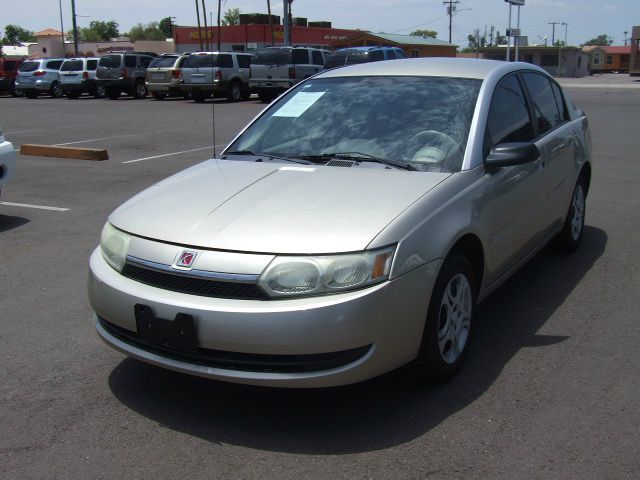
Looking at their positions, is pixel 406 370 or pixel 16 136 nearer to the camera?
pixel 406 370

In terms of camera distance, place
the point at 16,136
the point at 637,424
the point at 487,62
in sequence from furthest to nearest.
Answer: the point at 16,136 → the point at 487,62 → the point at 637,424

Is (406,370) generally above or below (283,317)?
below

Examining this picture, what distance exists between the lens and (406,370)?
3693 mm

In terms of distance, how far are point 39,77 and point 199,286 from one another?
32122mm

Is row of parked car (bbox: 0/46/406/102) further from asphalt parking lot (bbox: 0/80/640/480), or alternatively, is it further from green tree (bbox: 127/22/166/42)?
green tree (bbox: 127/22/166/42)

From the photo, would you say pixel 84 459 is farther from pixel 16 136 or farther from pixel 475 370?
pixel 16 136

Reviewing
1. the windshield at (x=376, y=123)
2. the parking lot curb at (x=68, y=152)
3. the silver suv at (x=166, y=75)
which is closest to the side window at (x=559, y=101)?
the windshield at (x=376, y=123)

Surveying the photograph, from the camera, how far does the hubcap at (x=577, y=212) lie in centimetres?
605

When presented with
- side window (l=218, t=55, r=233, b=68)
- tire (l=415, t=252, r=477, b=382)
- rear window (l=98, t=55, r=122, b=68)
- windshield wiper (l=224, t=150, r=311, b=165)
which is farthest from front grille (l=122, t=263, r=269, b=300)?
rear window (l=98, t=55, r=122, b=68)

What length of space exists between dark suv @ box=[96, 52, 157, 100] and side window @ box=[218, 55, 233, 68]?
5223 mm

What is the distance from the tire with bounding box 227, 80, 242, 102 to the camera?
2722 cm

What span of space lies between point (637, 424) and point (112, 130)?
15825 millimetres

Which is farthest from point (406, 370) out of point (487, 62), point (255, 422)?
point (487, 62)

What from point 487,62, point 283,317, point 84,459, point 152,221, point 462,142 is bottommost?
point 84,459
